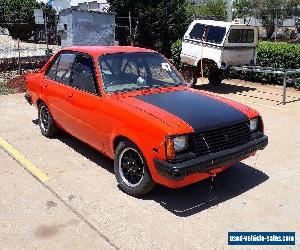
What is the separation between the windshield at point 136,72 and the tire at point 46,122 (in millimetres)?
1913

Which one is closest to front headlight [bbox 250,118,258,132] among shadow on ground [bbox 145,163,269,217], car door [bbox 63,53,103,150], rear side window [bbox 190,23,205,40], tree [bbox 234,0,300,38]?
shadow on ground [bbox 145,163,269,217]

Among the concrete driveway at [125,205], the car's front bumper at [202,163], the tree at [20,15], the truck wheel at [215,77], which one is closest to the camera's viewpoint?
the concrete driveway at [125,205]

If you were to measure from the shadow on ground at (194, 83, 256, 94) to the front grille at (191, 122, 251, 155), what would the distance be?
7.54m

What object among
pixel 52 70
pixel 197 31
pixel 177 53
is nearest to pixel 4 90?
pixel 52 70

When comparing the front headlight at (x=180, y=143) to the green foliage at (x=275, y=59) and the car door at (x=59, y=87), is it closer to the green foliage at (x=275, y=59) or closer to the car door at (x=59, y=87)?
the car door at (x=59, y=87)

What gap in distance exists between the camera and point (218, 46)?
39.9 ft

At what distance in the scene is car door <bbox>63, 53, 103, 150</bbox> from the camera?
18.1ft

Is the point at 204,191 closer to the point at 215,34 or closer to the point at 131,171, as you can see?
the point at 131,171

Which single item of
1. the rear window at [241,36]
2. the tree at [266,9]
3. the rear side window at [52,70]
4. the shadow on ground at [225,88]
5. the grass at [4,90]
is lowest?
the shadow on ground at [225,88]

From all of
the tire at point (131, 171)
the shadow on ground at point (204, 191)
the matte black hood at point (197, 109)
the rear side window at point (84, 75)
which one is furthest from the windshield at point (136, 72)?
the shadow on ground at point (204, 191)

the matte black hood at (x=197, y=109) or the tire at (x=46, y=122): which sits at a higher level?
the matte black hood at (x=197, y=109)

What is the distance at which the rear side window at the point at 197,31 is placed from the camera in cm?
1271

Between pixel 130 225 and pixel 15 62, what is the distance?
40.9 feet

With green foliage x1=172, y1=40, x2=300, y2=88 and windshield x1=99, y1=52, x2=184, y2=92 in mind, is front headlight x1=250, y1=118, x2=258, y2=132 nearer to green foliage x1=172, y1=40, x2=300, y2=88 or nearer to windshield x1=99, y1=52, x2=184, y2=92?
windshield x1=99, y1=52, x2=184, y2=92
